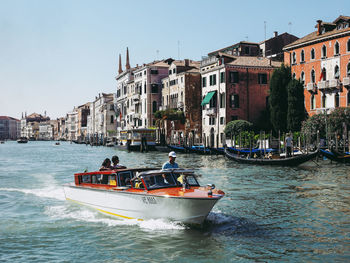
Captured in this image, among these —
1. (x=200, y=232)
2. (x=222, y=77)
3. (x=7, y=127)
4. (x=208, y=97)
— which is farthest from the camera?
(x=7, y=127)

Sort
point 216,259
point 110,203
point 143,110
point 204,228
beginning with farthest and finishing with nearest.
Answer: point 143,110 < point 110,203 < point 204,228 < point 216,259

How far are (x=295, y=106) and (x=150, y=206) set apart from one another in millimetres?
26776

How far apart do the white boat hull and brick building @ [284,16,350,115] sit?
24.6m

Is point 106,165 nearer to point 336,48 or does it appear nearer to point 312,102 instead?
point 336,48

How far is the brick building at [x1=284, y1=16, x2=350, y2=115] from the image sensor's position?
31.9 metres

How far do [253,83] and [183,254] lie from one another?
117 ft

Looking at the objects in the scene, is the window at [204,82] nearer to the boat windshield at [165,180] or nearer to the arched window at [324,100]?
the arched window at [324,100]

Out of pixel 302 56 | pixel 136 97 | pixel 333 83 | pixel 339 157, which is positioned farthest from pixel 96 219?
pixel 136 97

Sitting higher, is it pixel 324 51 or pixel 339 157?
pixel 324 51

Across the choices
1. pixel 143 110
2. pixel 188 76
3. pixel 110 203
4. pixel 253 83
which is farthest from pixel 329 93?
pixel 143 110

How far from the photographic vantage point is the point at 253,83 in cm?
4234

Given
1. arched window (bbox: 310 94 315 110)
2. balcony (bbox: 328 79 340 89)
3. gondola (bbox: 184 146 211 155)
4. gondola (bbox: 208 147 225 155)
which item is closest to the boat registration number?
balcony (bbox: 328 79 340 89)

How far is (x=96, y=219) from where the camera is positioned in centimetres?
1088

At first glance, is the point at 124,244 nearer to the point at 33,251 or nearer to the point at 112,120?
the point at 33,251
